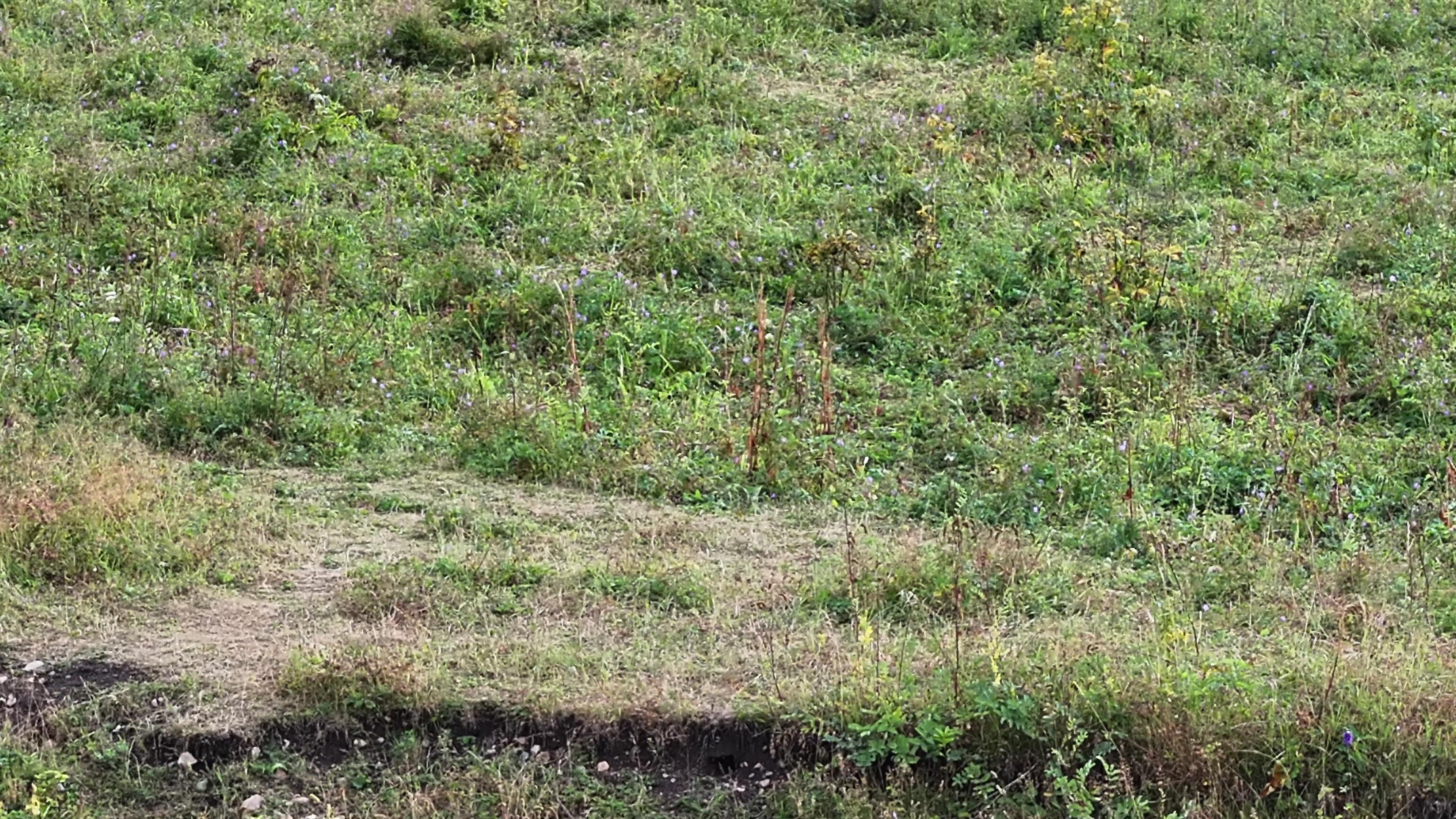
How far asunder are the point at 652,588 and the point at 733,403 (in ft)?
5.90

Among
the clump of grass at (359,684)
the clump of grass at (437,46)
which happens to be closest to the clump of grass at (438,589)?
the clump of grass at (359,684)

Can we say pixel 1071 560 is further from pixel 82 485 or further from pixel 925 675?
pixel 82 485

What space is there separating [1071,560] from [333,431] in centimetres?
306

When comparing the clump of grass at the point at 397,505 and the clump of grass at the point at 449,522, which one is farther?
the clump of grass at the point at 397,505

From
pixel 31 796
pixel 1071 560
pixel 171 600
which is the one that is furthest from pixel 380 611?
pixel 1071 560

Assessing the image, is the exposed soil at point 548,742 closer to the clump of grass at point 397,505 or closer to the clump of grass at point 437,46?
the clump of grass at point 397,505

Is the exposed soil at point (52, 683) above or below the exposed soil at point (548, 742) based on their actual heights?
below

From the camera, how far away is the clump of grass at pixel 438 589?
5.06 metres

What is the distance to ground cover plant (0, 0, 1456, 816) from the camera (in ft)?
14.2

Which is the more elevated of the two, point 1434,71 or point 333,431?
point 1434,71

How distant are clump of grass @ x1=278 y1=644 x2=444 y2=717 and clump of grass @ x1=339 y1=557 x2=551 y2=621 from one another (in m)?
0.41

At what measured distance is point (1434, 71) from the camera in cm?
992

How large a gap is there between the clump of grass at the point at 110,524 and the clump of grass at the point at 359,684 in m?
0.86

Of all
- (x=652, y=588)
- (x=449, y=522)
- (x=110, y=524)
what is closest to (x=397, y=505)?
(x=449, y=522)
